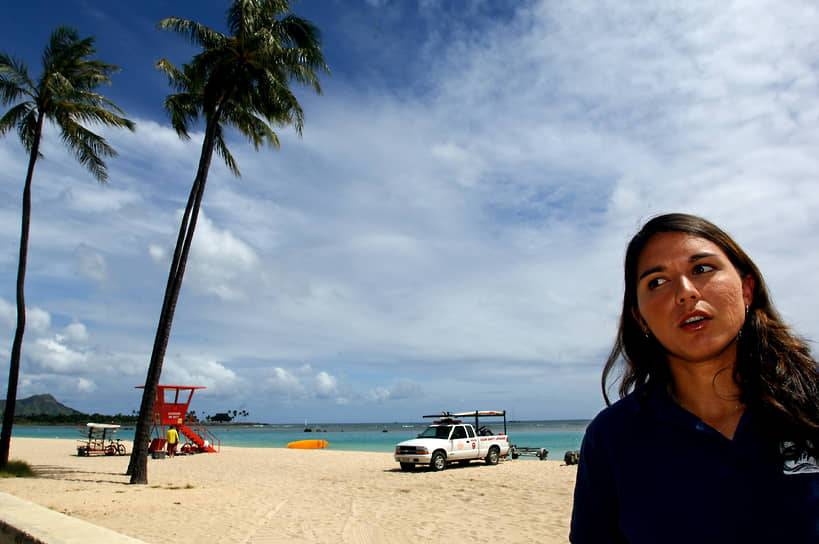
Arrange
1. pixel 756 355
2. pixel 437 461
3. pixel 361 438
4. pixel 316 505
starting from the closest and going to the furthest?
pixel 756 355 → pixel 316 505 → pixel 437 461 → pixel 361 438

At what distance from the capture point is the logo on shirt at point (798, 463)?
115 centimetres

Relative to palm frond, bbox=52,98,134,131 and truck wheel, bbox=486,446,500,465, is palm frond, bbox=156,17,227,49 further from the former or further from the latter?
truck wheel, bbox=486,446,500,465

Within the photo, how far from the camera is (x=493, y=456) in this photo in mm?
20281

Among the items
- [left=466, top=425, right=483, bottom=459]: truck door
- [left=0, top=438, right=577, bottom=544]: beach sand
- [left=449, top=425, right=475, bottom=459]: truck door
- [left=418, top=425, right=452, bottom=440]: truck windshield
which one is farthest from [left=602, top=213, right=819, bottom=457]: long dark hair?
→ [left=466, top=425, right=483, bottom=459]: truck door

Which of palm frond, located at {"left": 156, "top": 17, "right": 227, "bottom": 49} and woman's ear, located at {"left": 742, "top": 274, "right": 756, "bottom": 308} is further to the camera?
palm frond, located at {"left": 156, "top": 17, "right": 227, "bottom": 49}

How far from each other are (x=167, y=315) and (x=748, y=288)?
14.3 metres

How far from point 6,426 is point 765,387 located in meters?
18.0

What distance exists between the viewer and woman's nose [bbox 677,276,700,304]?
4.50ft

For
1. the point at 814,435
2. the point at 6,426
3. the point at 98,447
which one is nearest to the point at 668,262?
the point at 814,435

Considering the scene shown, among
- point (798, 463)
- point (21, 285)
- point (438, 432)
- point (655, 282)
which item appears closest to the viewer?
point (798, 463)

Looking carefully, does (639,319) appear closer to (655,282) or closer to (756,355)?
(655,282)

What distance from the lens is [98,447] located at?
28.1m

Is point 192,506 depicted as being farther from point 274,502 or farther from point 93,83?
point 93,83

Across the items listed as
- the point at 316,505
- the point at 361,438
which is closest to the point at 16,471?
the point at 316,505
